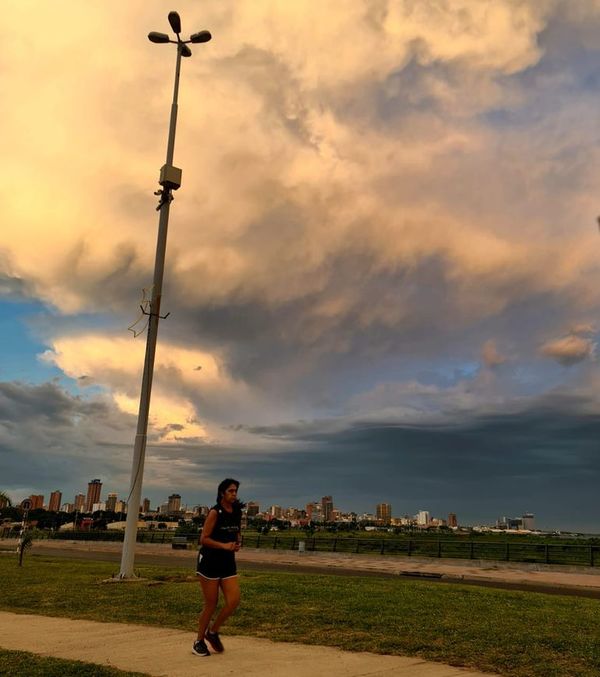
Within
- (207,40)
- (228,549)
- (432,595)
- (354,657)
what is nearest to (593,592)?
(432,595)

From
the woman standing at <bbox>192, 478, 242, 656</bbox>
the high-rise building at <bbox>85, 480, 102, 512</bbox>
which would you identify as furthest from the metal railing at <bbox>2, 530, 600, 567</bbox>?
the high-rise building at <bbox>85, 480, 102, 512</bbox>

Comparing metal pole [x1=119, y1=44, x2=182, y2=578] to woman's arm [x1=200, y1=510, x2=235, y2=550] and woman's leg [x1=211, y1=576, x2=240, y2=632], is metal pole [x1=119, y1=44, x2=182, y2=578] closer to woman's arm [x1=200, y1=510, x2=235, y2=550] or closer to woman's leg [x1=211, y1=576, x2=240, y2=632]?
woman's leg [x1=211, y1=576, x2=240, y2=632]

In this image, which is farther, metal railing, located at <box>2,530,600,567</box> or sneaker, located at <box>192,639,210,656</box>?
metal railing, located at <box>2,530,600,567</box>

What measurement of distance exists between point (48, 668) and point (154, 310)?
10735mm

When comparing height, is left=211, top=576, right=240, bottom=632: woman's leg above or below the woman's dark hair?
below

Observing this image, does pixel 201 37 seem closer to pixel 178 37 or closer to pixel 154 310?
pixel 178 37

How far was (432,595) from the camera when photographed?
11.0m

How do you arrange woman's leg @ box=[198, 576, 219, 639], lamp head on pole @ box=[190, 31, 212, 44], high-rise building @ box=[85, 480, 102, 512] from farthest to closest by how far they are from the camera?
1. high-rise building @ box=[85, 480, 102, 512]
2. lamp head on pole @ box=[190, 31, 212, 44]
3. woman's leg @ box=[198, 576, 219, 639]

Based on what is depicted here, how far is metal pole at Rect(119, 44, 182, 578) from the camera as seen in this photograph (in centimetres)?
1407

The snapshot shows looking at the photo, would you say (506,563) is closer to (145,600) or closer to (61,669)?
(145,600)

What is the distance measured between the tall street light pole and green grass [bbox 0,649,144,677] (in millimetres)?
7983

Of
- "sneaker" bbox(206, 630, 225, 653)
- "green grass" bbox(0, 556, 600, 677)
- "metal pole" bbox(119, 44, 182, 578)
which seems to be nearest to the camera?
"sneaker" bbox(206, 630, 225, 653)

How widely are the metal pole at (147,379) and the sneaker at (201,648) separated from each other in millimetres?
8089

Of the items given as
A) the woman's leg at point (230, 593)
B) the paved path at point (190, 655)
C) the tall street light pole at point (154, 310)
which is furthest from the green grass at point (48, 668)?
the tall street light pole at point (154, 310)
